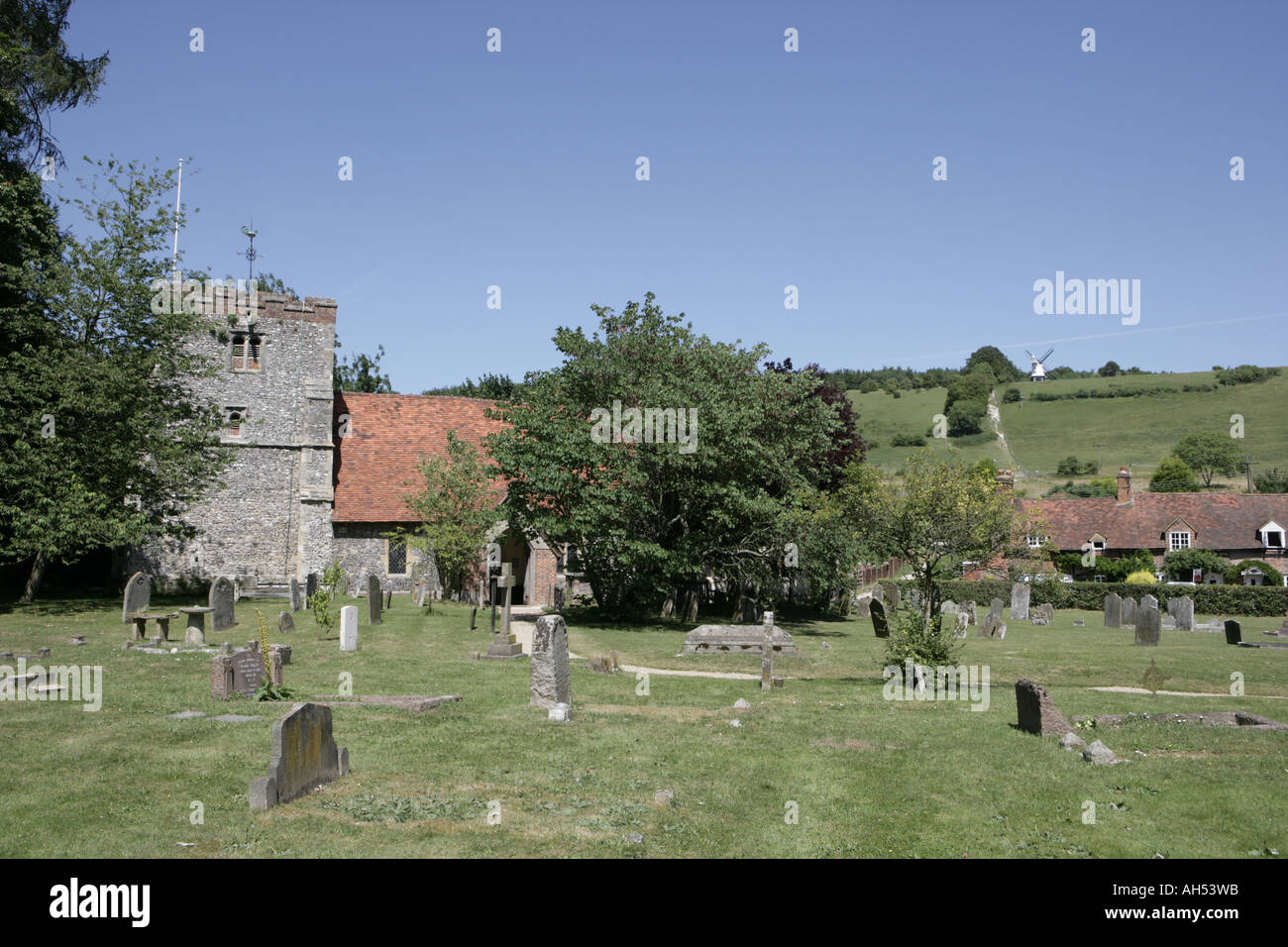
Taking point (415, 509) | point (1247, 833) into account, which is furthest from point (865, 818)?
point (415, 509)

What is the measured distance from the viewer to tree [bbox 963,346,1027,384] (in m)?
146

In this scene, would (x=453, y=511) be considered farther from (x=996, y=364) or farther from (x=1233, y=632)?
(x=996, y=364)

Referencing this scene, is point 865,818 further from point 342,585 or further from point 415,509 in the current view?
point 342,585

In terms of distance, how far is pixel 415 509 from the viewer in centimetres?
3344

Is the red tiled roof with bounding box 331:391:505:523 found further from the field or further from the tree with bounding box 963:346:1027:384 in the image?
the tree with bounding box 963:346:1027:384

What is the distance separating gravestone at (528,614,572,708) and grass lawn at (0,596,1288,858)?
373 mm

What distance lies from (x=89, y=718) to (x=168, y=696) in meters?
1.55

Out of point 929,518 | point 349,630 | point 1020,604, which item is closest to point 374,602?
point 349,630

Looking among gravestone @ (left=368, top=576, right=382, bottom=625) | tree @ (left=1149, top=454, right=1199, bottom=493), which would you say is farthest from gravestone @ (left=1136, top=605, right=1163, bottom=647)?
tree @ (left=1149, top=454, right=1199, bottom=493)

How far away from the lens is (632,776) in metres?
9.83

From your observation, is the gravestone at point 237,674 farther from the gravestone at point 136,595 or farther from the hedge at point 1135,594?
the hedge at point 1135,594

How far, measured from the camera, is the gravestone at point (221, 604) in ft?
73.2

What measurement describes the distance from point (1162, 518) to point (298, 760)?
60.0 metres

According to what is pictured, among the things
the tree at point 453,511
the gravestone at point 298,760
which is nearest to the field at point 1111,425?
the tree at point 453,511
